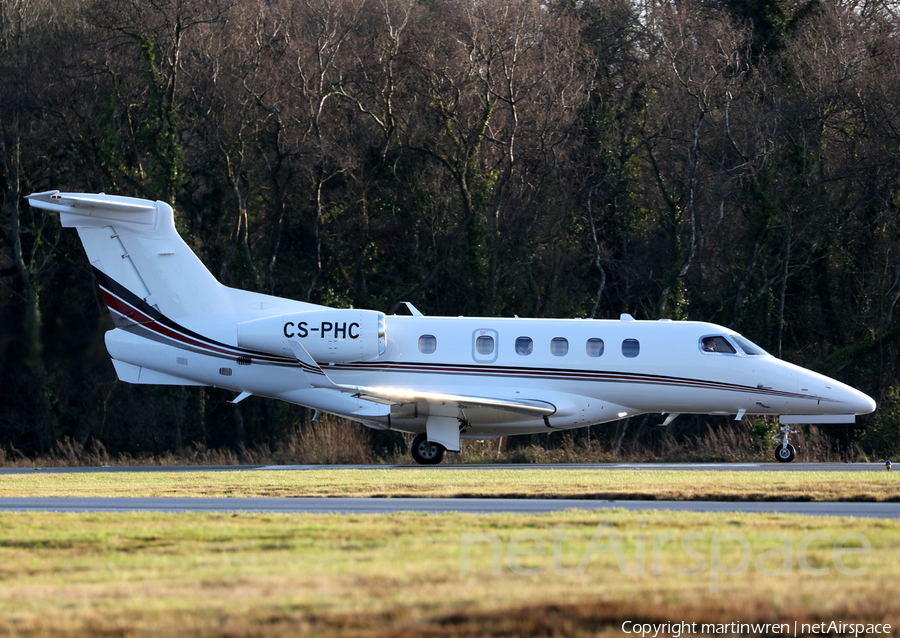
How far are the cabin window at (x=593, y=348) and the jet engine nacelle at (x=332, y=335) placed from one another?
415 centimetres

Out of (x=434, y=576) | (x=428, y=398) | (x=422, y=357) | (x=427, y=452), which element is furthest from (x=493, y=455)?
(x=434, y=576)

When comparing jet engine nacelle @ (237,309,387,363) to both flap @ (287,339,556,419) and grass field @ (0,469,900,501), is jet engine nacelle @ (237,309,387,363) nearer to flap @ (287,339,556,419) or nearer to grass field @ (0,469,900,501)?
flap @ (287,339,556,419)

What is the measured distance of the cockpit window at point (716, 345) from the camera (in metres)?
22.2

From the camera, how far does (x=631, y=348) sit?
22.1 metres

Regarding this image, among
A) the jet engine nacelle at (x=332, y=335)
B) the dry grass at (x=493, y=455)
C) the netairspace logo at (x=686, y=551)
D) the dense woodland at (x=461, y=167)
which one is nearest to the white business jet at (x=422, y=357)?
the jet engine nacelle at (x=332, y=335)

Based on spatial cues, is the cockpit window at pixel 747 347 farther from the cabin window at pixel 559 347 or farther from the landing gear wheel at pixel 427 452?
the landing gear wheel at pixel 427 452

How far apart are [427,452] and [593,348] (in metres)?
3.97

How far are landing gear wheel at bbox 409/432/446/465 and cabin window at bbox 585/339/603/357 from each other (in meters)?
3.54

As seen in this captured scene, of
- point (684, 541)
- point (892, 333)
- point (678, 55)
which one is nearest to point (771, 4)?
point (678, 55)

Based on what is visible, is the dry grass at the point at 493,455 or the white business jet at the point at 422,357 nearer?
the white business jet at the point at 422,357

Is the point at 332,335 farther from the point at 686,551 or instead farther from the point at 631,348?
the point at 686,551

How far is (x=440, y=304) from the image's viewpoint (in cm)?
3634

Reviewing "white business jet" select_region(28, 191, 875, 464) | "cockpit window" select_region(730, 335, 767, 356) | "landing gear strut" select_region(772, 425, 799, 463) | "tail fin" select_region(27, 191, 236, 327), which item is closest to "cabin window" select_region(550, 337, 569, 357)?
"white business jet" select_region(28, 191, 875, 464)

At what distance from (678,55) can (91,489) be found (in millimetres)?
26646
